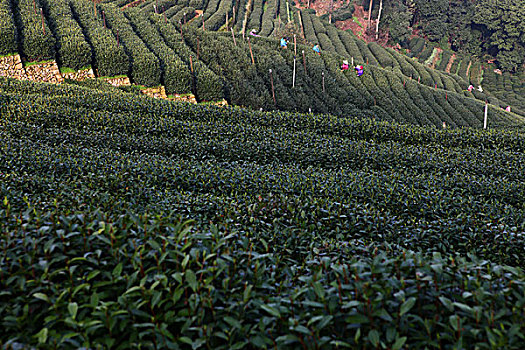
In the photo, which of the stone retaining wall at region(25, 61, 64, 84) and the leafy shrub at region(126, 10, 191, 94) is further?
the leafy shrub at region(126, 10, 191, 94)

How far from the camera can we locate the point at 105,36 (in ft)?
66.0

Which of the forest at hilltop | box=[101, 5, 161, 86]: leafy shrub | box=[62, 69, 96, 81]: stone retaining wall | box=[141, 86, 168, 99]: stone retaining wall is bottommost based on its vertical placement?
box=[141, 86, 168, 99]: stone retaining wall

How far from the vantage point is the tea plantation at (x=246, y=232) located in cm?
210

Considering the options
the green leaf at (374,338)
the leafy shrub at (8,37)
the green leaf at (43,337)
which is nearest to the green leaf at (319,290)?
the green leaf at (374,338)

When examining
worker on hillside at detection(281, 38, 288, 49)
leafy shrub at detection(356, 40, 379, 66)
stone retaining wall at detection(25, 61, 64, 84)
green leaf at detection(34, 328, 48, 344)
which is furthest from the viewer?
leafy shrub at detection(356, 40, 379, 66)

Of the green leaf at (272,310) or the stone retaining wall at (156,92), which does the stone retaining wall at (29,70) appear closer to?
the stone retaining wall at (156,92)

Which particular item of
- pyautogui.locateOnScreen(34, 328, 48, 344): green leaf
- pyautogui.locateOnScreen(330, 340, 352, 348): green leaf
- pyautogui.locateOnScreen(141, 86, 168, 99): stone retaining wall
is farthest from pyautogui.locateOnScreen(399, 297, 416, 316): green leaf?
pyautogui.locateOnScreen(141, 86, 168, 99): stone retaining wall

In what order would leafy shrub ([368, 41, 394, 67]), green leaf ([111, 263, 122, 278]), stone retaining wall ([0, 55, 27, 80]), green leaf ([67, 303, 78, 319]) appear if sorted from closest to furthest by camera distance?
green leaf ([67, 303, 78, 319])
green leaf ([111, 263, 122, 278])
stone retaining wall ([0, 55, 27, 80])
leafy shrub ([368, 41, 394, 67])

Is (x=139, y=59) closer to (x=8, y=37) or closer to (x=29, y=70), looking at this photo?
(x=29, y=70)

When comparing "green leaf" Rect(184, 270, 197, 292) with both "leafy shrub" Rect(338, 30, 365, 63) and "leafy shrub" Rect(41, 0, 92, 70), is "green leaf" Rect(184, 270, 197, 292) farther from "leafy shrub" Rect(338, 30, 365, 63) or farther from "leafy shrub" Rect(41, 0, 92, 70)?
"leafy shrub" Rect(338, 30, 365, 63)

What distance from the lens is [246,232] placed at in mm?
4113

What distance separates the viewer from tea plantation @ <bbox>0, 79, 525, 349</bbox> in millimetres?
2096

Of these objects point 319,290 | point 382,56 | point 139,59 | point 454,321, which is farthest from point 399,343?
point 382,56

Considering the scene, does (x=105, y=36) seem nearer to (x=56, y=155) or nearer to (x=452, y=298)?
(x=56, y=155)
